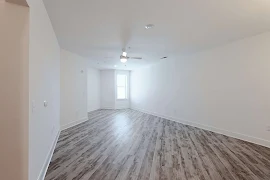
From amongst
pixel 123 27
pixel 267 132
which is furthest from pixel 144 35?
pixel 267 132

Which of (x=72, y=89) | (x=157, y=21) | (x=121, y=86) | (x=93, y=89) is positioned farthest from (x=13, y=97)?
(x=121, y=86)

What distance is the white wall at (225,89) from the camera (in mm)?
3973

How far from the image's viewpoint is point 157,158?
3148mm

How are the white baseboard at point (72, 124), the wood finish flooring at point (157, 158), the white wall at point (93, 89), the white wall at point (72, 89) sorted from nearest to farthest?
the wood finish flooring at point (157, 158)
the white baseboard at point (72, 124)
the white wall at point (72, 89)
the white wall at point (93, 89)

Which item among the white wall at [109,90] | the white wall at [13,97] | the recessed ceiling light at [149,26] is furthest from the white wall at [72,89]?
the white wall at [109,90]

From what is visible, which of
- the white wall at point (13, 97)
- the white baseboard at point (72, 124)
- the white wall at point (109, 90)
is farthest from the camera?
the white wall at point (109, 90)

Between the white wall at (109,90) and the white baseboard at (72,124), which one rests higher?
the white wall at (109,90)

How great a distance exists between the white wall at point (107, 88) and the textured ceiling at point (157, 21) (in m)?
6.00

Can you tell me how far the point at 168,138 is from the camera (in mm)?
4441

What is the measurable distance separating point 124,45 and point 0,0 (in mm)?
3412

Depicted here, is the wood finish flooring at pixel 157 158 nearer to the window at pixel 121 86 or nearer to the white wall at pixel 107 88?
the white wall at pixel 107 88

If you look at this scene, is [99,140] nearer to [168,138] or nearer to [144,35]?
[168,138]

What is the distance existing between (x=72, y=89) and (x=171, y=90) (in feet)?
12.4

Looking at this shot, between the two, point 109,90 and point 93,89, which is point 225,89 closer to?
point 93,89
